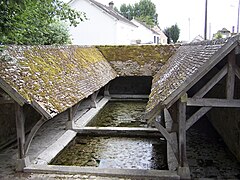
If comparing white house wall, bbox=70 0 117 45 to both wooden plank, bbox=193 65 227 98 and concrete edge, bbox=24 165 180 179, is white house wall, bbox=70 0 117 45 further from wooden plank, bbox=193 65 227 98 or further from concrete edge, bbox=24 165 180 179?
wooden plank, bbox=193 65 227 98

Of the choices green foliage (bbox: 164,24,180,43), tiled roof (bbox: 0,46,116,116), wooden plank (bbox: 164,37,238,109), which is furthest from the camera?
green foliage (bbox: 164,24,180,43)

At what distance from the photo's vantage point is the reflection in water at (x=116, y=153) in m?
7.31

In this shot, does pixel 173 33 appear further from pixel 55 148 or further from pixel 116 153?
pixel 55 148

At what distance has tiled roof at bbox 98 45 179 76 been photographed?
1655cm

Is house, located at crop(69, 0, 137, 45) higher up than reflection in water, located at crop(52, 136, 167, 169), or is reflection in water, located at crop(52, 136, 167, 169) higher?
house, located at crop(69, 0, 137, 45)

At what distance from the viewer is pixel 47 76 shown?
7.69 metres

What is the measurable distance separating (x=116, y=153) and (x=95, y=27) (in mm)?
18986

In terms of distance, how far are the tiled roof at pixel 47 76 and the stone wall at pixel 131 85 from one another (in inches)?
248

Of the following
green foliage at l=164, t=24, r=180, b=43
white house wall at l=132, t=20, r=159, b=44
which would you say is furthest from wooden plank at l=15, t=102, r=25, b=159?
green foliage at l=164, t=24, r=180, b=43

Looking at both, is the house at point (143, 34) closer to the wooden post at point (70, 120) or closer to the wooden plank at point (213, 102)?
the wooden post at point (70, 120)

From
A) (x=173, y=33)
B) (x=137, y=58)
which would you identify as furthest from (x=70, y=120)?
(x=173, y=33)

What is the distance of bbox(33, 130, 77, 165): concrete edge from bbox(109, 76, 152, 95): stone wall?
8.71 m

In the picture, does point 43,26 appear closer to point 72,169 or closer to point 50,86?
point 50,86

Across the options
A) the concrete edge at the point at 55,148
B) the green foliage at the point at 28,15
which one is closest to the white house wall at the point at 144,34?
the green foliage at the point at 28,15
